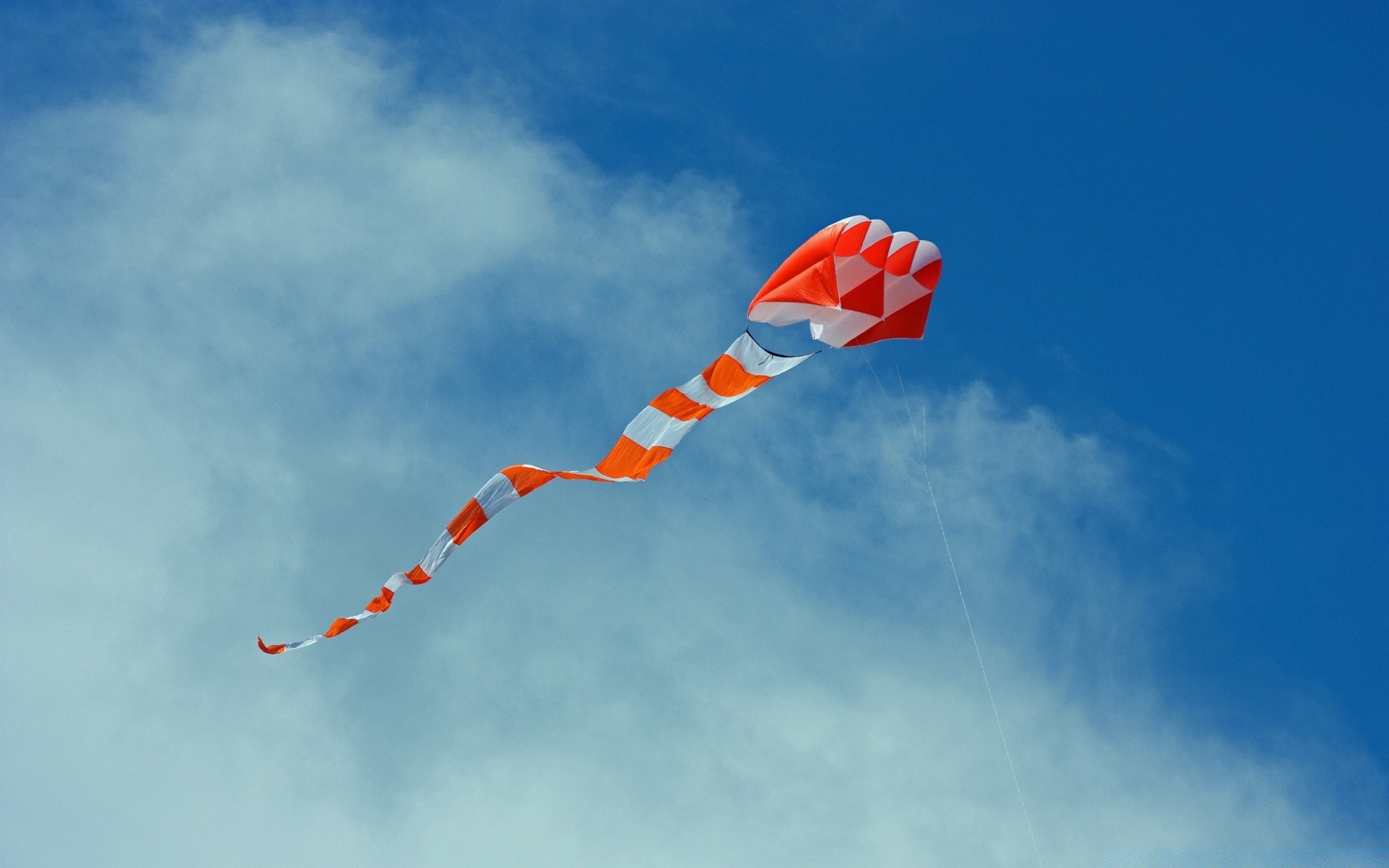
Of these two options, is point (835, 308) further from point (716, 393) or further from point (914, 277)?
point (716, 393)

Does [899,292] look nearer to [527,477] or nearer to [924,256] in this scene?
[924,256]

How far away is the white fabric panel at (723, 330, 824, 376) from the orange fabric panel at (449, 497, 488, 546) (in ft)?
21.7

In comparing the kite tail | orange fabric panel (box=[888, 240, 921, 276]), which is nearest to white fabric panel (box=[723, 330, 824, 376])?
the kite tail

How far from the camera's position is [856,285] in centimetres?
2122

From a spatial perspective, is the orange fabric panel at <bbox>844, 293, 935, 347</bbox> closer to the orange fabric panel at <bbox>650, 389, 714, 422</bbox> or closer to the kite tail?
the kite tail

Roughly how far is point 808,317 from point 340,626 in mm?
11590

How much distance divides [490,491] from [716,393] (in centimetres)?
556

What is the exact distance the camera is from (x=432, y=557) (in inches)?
821

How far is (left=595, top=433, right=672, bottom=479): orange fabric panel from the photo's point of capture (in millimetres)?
22344


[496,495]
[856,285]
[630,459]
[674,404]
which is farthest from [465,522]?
[856,285]

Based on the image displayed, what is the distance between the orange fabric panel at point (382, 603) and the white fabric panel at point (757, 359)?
9007mm

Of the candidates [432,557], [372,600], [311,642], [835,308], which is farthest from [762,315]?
[311,642]

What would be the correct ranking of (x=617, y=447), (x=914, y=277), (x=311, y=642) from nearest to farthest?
(x=311, y=642), (x=914, y=277), (x=617, y=447)

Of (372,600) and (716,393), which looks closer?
(372,600)
